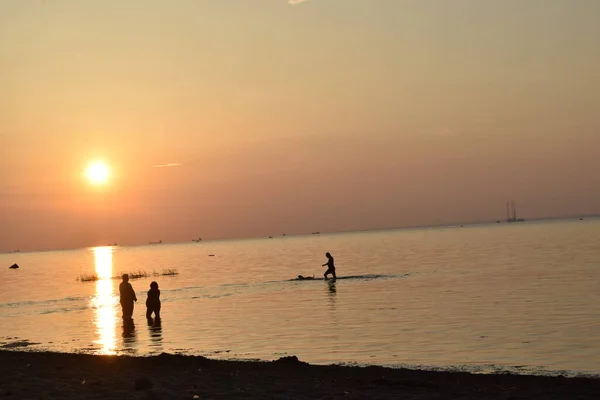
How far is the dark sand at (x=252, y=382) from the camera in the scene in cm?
1475

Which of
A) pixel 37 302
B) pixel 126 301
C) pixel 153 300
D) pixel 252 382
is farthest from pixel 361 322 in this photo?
pixel 37 302

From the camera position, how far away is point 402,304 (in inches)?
1518

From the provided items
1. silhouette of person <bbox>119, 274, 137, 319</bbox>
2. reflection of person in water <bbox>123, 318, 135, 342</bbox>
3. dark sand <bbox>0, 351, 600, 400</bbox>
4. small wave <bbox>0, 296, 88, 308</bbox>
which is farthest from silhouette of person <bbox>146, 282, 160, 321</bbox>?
small wave <bbox>0, 296, 88, 308</bbox>

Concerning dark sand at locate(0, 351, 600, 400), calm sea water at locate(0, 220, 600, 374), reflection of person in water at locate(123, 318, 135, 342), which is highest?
dark sand at locate(0, 351, 600, 400)

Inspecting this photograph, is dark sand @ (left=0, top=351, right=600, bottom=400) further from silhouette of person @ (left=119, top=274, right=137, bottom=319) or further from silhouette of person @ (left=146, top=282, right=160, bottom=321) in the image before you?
silhouette of person @ (left=146, top=282, right=160, bottom=321)

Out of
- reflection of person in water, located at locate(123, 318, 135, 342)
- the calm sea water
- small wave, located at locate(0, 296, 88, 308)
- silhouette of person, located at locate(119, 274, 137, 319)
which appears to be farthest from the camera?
small wave, located at locate(0, 296, 88, 308)

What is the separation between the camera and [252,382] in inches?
641

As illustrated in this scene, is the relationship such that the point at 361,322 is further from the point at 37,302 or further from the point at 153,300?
the point at 37,302

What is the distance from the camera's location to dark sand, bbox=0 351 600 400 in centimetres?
1475

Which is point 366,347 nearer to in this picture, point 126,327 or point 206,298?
point 126,327

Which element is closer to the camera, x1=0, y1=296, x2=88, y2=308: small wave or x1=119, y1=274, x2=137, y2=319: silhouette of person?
x1=119, y1=274, x2=137, y2=319: silhouette of person

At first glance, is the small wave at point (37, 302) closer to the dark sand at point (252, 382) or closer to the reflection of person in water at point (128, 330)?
the reflection of person in water at point (128, 330)

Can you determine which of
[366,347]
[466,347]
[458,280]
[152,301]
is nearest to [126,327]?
[152,301]

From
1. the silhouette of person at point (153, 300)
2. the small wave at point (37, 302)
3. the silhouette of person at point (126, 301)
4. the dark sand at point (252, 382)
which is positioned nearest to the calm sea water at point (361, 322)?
the small wave at point (37, 302)
